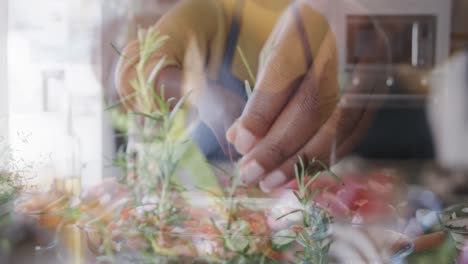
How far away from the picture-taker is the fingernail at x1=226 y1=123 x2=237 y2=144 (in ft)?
5.46

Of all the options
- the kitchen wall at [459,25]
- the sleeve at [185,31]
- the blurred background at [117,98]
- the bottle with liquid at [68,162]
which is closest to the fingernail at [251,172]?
the blurred background at [117,98]

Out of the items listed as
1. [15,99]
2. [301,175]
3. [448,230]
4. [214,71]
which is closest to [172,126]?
[214,71]

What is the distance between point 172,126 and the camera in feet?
5.54

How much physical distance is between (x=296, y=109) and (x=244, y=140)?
0.19 metres

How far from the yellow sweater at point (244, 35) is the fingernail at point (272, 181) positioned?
30cm

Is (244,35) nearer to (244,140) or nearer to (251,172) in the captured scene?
(244,140)

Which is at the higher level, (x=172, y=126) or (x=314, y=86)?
(x=314, y=86)

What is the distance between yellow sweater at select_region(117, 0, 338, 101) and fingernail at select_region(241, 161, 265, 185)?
0.28m

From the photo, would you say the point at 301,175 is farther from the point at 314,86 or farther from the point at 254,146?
the point at 314,86

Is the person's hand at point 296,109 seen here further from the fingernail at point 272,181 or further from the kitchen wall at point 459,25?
the kitchen wall at point 459,25

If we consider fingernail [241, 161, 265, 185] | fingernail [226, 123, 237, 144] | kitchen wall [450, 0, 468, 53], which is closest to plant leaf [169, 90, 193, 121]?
fingernail [226, 123, 237, 144]

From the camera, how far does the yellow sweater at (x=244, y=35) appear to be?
5.32 feet

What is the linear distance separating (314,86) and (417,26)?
1.16 feet

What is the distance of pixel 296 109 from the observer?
5.40ft
